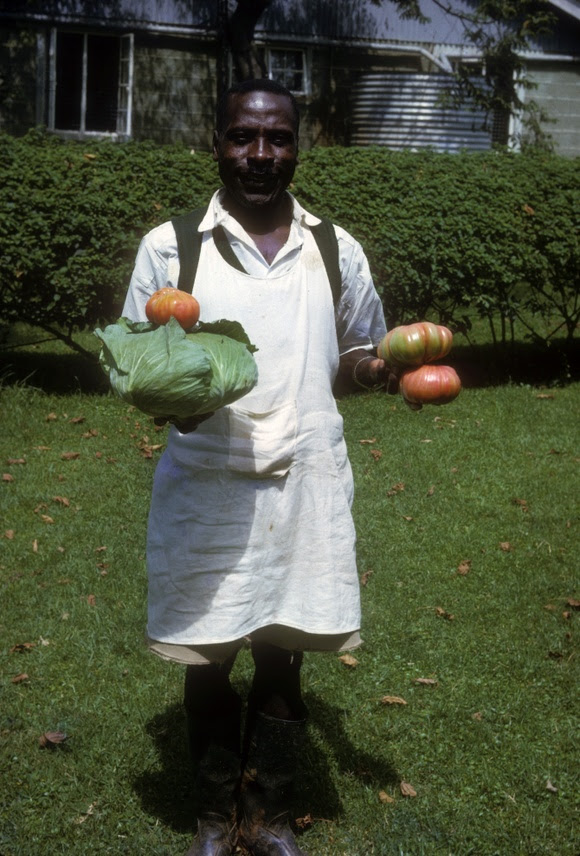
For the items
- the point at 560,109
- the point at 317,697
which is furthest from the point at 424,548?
the point at 560,109

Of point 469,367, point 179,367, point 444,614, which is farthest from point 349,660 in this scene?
point 469,367

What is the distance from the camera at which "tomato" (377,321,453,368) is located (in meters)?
3.21

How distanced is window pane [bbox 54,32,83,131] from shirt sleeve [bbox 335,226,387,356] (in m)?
15.3

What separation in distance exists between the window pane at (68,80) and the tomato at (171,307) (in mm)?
15651

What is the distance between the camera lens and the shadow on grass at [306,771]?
13.0 ft

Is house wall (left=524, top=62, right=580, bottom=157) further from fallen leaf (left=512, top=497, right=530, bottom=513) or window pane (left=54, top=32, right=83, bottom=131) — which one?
fallen leaf (left=512, top=497, right=530, bottom=513)

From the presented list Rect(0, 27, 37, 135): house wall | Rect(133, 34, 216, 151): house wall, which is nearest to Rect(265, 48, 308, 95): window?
Rect(133, 34, 216, 151): house wall

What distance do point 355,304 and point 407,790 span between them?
1831mm

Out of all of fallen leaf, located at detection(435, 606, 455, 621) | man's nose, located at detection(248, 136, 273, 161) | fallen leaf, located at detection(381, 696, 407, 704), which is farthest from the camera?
fallen leaf, located at detection(435, 606, 455, 621)

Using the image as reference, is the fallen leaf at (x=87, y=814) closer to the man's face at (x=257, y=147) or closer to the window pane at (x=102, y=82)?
the man's face at (x=257, y=147)

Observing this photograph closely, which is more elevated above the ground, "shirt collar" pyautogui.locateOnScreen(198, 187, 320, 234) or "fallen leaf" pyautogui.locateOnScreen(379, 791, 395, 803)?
"shirt collar" pyautogui.locateOnScreen(198, 187, 320, 234)

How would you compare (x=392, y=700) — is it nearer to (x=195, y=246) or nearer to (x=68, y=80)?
(x=195, y=246)

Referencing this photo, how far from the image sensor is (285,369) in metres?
3.24

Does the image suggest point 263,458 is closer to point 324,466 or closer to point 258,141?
point 324,466
